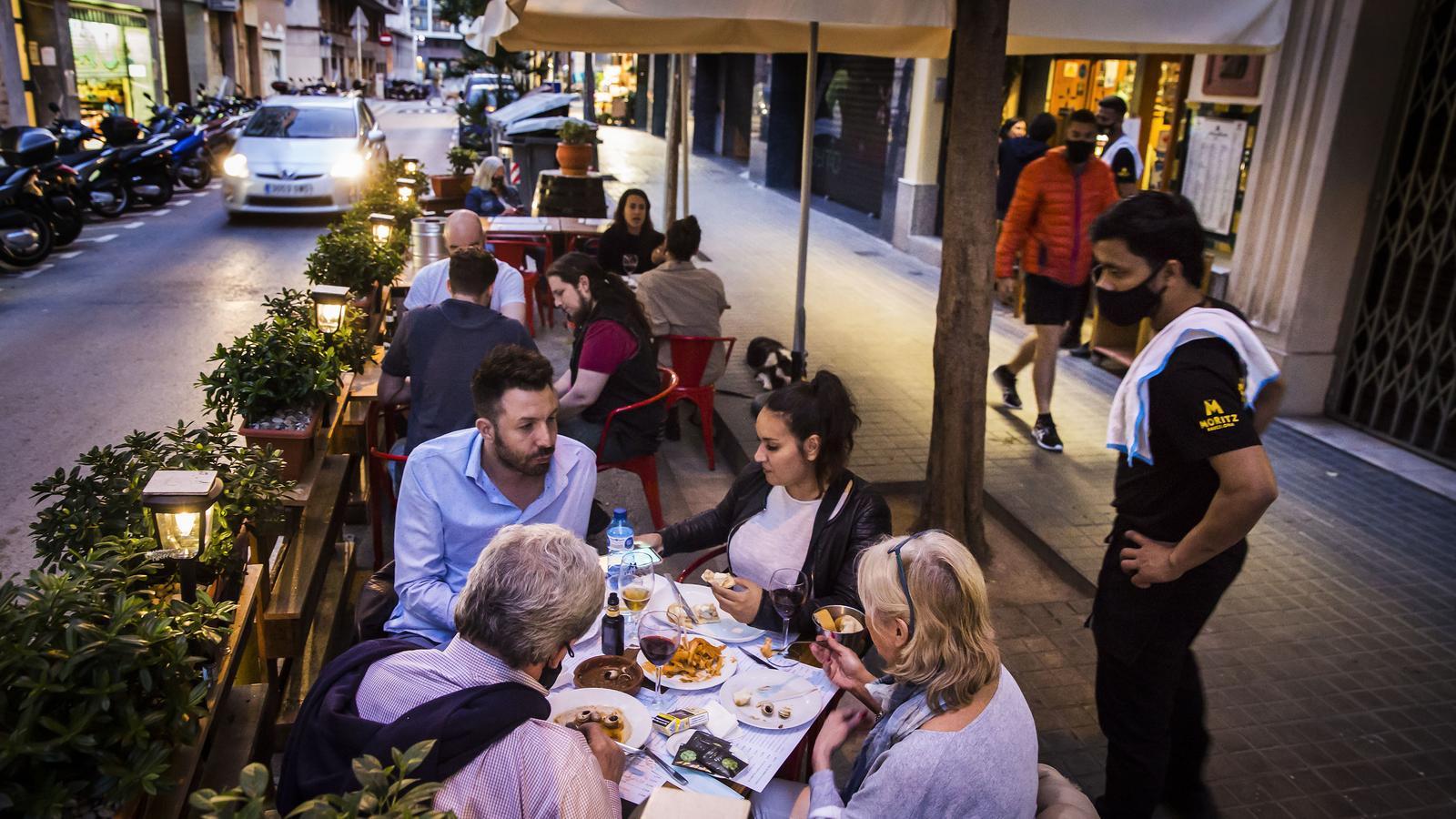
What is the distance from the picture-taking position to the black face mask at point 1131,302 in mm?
2966

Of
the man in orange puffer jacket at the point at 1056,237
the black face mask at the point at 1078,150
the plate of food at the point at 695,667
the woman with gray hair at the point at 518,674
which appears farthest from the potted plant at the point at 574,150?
the woman with gray hair at the point at 518,674

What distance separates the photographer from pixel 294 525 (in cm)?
404

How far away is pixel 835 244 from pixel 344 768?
1261 centimetres

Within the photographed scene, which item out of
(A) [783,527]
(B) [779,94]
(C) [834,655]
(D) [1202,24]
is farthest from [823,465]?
(B) [779,94]

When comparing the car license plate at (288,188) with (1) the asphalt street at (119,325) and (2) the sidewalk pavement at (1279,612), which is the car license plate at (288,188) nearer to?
(1) the asphalt street at (119,325)

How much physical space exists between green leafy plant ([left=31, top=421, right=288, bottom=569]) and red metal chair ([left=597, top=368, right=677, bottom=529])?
1779mm

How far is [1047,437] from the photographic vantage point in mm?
6562

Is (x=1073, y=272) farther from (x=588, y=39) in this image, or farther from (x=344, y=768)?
(x=344, y=768)

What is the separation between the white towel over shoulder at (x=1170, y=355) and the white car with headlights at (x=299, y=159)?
13871 millimetres

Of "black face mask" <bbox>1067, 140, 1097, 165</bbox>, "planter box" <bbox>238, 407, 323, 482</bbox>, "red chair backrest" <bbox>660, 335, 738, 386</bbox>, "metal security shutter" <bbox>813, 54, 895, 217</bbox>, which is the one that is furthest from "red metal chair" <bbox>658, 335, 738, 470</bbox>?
"metal security shutter" <bbox>813, 54, 895, 217</bbox>

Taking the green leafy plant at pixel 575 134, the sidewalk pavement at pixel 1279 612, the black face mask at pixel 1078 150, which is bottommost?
the sidewalk pavement at pixel 1279 612

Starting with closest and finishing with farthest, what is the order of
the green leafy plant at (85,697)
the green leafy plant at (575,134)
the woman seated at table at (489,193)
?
the green leafy plant at (85,697) < the woman seated at table at (489,193) < the green leafy plant at (575,134)

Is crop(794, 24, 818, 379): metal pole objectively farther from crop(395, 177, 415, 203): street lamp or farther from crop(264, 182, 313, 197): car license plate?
crop(264, 182, 313, 197): car license plate

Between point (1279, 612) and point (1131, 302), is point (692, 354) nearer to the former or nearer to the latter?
point (1279, 612)
